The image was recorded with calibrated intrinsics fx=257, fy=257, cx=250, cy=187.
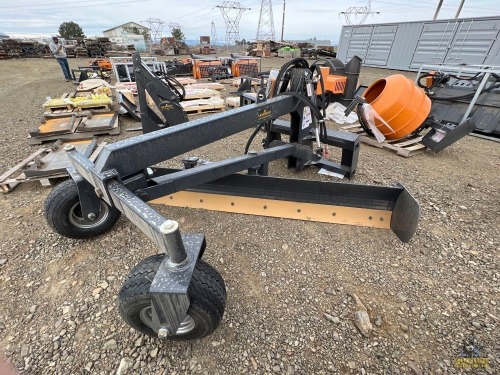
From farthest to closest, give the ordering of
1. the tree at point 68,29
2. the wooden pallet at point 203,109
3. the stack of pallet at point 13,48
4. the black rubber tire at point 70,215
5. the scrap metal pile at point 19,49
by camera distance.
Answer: the tree at point 68,29, the stack of pallet at point 13,48, the scrap metal pile at point 19,49, the wooden pallet at point 203,109, the black rubber tire at point 70,215

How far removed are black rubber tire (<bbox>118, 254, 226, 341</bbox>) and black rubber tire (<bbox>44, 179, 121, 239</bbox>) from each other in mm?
1218

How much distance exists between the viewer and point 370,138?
15.8 feet

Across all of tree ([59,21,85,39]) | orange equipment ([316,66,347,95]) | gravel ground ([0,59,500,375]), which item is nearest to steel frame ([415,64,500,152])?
gravel ground ([0,59,500,375])

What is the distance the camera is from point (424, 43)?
13.3 m

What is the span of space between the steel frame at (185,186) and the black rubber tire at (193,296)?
11 centimetres

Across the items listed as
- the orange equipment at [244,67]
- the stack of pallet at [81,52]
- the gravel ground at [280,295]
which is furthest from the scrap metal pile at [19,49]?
the gravel ground at [280,295]

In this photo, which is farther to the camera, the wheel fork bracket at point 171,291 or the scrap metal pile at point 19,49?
the scrap metal pile at point 19,49

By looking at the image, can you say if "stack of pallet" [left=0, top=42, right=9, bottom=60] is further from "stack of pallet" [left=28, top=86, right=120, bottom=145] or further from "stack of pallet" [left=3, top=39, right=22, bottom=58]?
"stack of pallet" [left=28, top=86, right=120, bottom=145]

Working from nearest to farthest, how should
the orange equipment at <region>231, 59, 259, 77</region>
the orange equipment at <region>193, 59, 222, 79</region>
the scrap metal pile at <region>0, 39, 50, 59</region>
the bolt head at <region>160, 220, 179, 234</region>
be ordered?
the bolt head at <region>160, 220, 179, 234</region> → the orange equipment at <region>193, 59, 222, 79</region> → the orange equipment at <region>231, 59, 259, 77</region> → the scrap metal pile at <region>0, 39, 50, 59</region>

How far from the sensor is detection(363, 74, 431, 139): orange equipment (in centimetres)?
405

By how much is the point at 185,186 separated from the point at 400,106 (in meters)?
3.72

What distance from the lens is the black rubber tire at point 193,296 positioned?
53.8 inches

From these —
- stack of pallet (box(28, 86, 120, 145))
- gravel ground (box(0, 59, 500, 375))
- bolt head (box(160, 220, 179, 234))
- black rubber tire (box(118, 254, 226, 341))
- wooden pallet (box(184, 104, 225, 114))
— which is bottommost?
wooden pallet (box(184, 104, 225, 114))

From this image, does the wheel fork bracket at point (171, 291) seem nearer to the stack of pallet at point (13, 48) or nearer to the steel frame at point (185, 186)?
the steel frame at point (185, 186)
